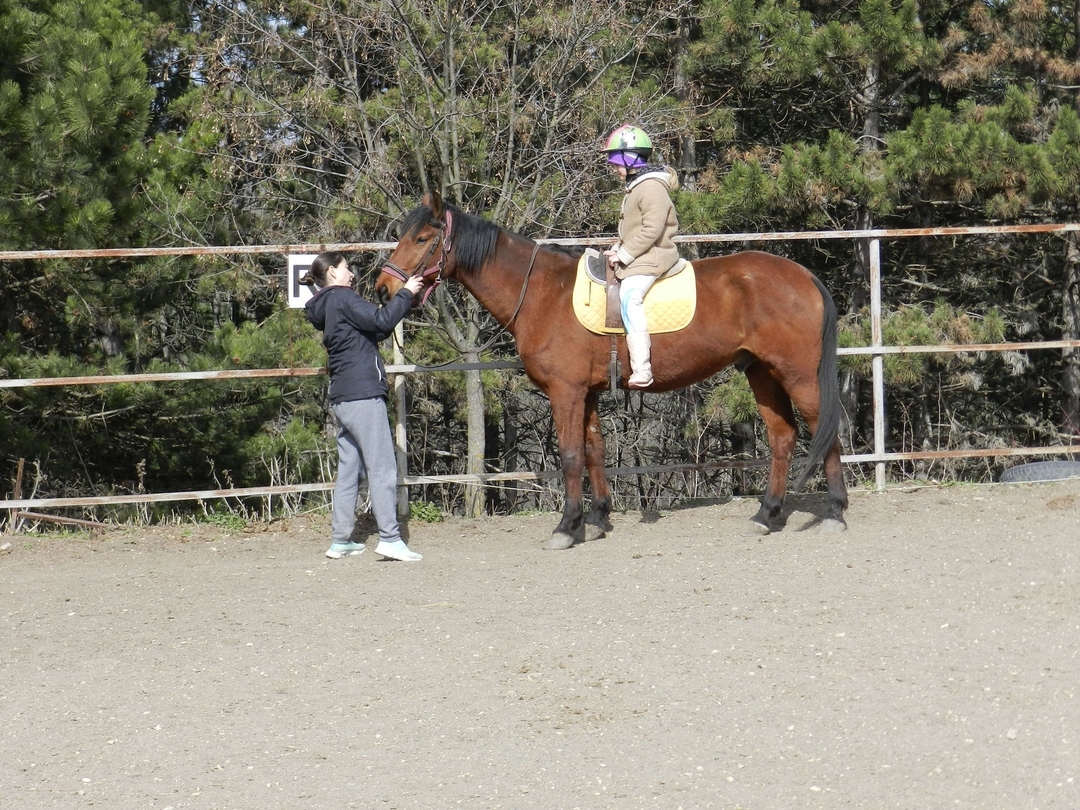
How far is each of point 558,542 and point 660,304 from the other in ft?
5.06

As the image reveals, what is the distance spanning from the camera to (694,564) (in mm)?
6145

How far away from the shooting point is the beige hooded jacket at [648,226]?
655cm

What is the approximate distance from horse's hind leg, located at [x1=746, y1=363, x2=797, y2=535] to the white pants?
976 mm

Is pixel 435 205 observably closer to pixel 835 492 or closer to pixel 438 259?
pixel 438 259

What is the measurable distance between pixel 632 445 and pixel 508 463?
3.49 m

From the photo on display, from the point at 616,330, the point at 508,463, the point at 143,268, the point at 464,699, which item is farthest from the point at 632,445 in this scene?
the point at 464,699

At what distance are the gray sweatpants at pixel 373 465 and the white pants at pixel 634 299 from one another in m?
1.53

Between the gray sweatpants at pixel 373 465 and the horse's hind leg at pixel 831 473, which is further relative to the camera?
the horse's hind leg at pixel 831 473

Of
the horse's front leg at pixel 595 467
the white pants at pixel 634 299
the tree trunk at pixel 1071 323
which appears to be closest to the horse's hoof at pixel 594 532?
the horse's front leg at pixel 595 467

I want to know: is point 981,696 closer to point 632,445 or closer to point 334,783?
point 334,783

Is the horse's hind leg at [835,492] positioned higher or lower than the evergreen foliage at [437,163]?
lower

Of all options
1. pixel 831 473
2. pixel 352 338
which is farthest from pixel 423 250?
pixel 831 473

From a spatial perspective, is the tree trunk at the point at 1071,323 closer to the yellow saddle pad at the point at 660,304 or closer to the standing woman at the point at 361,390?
the yellow saddle pad at the point at 660,304

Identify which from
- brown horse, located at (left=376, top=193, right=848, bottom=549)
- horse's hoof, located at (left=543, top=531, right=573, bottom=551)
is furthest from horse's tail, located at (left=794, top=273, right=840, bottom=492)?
horse's hoof, located at (left=543, top=531, right=573, bottom=551)
